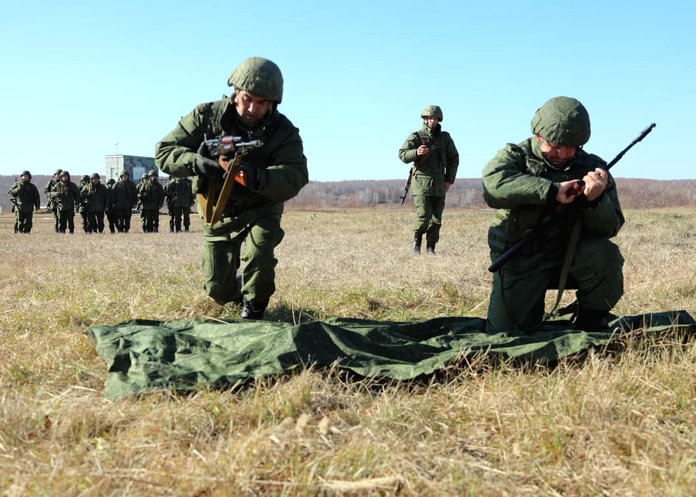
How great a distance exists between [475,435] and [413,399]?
0.43 meters

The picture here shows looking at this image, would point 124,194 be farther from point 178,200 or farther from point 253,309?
point 253,309

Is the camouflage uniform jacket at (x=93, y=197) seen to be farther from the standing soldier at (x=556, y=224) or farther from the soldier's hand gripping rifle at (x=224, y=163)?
Answer: the standing soldier at (x=556, y=224)

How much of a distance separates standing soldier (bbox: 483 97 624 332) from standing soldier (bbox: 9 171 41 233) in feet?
66.3

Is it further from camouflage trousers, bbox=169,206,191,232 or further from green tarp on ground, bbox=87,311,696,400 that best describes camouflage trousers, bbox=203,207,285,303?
camouflage trousers, bbox=169,206,191,232

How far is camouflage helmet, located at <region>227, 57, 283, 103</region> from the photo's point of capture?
4379 millimetres

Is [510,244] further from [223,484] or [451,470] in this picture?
[223,484]

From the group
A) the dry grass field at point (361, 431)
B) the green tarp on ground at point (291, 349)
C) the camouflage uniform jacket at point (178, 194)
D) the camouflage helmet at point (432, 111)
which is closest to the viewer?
the dry grass field at point (361, 431)

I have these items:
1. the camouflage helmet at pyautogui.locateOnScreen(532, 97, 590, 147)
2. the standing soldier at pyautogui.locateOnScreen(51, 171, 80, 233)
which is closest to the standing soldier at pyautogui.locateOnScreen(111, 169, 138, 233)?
the standing soldier at pyautogui.locateOnScreen(51, 171, 80, 233)

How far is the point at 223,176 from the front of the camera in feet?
15.1

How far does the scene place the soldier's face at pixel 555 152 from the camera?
164 inches

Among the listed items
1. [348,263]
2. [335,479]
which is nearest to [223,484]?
[335,479]

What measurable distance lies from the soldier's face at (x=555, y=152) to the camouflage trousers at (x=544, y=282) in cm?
52

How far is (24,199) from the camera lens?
848 inches

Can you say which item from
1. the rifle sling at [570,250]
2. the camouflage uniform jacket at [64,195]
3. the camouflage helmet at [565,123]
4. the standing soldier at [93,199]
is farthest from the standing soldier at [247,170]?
the standing soldier at [93,199]
